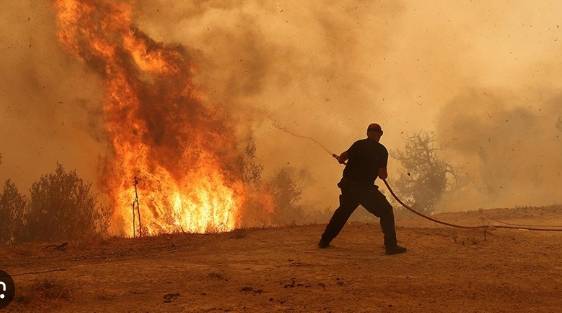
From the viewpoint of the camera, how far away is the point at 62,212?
19938 millimetres

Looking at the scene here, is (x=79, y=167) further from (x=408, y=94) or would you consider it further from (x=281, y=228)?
(x=408, y=94)

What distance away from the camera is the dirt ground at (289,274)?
15.1ft

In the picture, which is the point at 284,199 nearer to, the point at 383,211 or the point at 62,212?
the point at 62,212

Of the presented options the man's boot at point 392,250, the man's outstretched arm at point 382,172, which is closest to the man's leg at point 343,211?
the man's outstretched arm at point 382,172

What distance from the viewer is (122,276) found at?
5629mm

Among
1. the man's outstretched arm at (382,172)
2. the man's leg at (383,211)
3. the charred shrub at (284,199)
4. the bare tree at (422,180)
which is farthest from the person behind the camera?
the bare tree at (422,180)

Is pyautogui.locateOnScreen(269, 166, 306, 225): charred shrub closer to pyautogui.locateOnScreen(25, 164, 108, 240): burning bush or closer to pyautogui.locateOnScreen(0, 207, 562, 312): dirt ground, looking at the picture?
pyautogui.locateOnScreen(25, 164, 108, 240): burning bush

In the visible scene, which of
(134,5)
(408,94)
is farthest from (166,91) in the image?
(408,94)

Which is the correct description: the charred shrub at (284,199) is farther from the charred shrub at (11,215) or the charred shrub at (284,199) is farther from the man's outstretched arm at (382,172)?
the man's outstretched arm at (382,172)

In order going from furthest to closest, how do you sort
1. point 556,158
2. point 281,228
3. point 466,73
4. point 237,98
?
point 466,73 < point 556,158 < point 237,98 < point 281,228

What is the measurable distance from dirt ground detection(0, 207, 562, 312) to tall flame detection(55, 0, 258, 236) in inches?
429

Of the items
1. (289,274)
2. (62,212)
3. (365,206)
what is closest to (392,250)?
(365,206)

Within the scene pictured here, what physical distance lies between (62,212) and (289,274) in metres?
17.1

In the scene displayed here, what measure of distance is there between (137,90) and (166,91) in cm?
141
